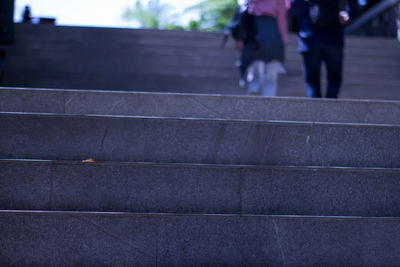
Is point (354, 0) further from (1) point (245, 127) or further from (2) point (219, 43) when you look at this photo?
(2) point (219, 43)

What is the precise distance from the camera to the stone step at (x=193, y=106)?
14.5ft

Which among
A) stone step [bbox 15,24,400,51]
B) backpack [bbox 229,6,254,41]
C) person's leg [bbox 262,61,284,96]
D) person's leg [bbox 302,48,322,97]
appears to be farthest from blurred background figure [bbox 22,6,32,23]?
person's leg [bbox 302,48,322,97]

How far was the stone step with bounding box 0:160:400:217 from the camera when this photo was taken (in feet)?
11.7

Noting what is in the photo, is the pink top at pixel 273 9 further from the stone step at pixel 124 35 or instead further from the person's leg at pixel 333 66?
the stone step at pixel 124 35

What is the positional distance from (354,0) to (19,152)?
4320 millimetres

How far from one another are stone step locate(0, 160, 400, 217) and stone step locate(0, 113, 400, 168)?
284 mm

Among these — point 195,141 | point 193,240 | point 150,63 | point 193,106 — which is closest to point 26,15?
point 150,63

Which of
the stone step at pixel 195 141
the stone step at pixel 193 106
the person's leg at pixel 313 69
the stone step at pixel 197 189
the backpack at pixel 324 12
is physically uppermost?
the backpack at pixel 324 12

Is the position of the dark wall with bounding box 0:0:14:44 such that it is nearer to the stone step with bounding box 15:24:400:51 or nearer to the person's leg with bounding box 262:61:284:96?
the stone step with bounding box 15:24:400:51

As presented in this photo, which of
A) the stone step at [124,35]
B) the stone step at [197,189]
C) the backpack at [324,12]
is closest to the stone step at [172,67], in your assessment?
the stone step at [124,35]

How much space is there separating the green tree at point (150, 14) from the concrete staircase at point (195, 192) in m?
37.9

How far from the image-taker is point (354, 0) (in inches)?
229

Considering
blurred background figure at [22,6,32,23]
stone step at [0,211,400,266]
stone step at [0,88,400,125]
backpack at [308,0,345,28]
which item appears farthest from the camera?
blurred background figure at [22,6,32,23]

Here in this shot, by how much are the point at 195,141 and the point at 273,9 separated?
3153 millimetres
